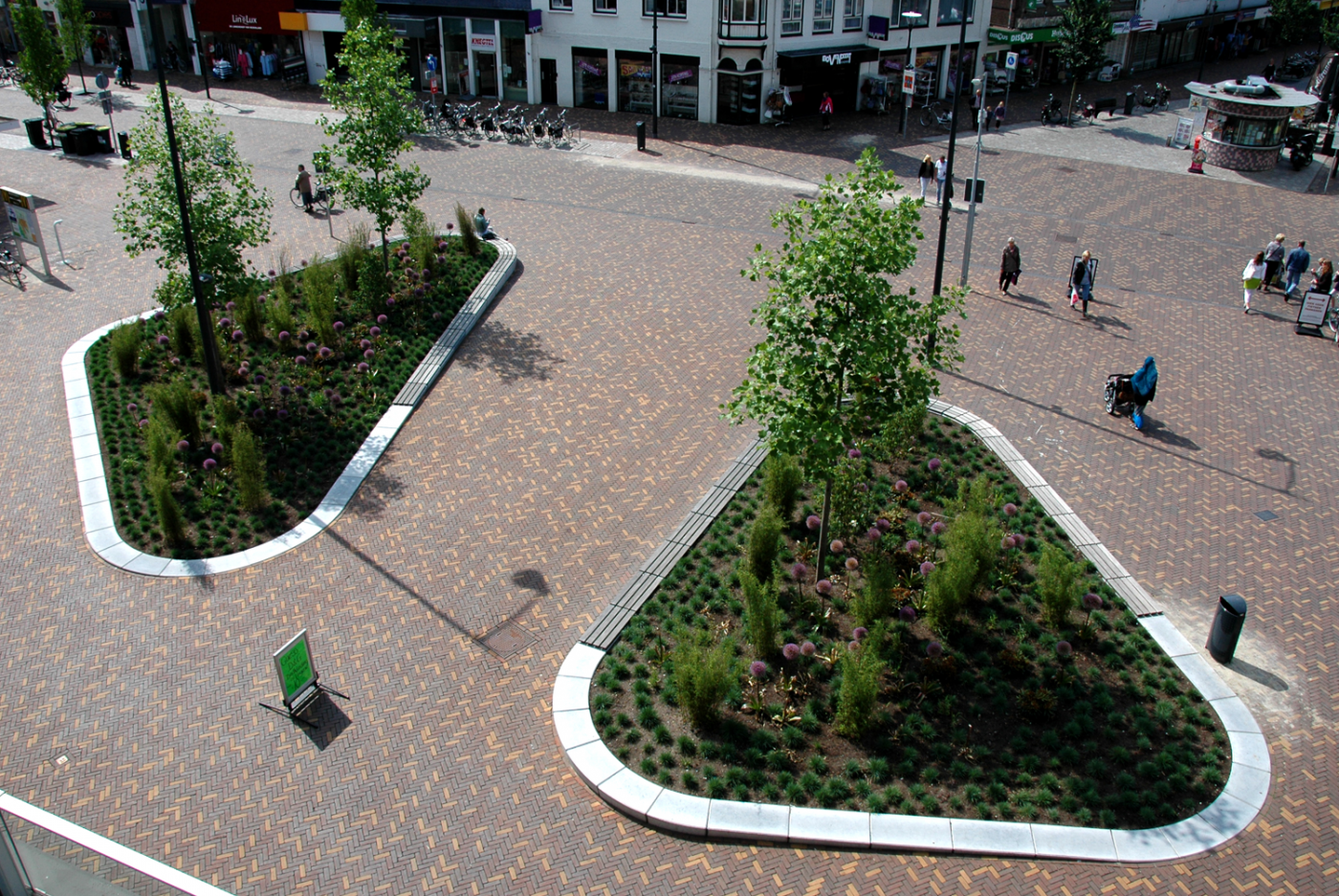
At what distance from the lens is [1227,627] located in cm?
1183

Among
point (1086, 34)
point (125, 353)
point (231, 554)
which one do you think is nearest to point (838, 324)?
point (231, 554)

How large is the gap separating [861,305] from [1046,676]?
182 inches

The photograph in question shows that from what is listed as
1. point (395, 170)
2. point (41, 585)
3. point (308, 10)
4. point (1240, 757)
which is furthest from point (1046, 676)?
point (308, 10)

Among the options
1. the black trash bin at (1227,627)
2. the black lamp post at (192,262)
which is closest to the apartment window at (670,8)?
the black lamp post at (192,262)

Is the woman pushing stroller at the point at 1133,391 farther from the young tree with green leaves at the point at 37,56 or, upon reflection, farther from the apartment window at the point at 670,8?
the young tree with green leaves at the point at 37,56

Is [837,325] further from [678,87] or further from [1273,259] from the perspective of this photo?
[678,87]

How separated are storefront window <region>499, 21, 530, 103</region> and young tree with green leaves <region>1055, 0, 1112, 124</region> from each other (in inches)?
803

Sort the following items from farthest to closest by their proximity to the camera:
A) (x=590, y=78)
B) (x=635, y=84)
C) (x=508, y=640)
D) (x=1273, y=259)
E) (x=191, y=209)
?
(x=590, y=78) < (x=635, y=84) < (x=1273, y=259) < (x=191, y=209) < (x=508, y=640)

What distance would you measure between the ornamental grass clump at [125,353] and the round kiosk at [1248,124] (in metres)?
30.5

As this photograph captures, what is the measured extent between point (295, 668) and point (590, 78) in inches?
1243

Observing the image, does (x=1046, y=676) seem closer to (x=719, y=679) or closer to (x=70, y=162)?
(x=719, y=679)

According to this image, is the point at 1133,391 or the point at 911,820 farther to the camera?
the point at 1133,391

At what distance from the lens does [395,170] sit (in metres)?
20.0

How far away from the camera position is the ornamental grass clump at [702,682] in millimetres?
10688
